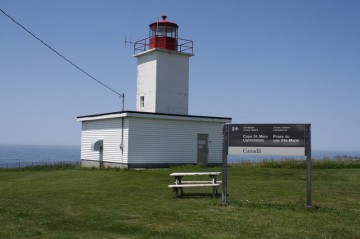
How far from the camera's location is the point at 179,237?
23.6 feet

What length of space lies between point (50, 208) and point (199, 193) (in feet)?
14.5

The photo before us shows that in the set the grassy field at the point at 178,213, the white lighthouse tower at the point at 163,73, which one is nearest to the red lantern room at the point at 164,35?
the white lighthouse tower at the point at 163,73

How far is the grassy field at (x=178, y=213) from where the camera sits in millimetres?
7578

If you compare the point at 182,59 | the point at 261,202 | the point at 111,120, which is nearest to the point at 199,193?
the point at 261,202

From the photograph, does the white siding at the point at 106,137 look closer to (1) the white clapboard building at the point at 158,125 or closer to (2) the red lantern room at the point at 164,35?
(1) the white clapboard building at the point at 158,125

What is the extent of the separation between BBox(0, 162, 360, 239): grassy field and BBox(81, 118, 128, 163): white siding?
386 inches

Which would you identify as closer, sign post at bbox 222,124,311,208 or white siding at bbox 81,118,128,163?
sign post at bbox 222,124,311,208

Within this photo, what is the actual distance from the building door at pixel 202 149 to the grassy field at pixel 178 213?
11.4 meters

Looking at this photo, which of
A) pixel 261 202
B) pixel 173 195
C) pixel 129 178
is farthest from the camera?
pixel 129 178

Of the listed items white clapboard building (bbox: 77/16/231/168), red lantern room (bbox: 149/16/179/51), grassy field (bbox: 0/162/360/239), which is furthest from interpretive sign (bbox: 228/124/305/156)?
red lantern room (bbox: 149/16/179/51)

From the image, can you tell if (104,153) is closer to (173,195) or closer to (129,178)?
(129,178)

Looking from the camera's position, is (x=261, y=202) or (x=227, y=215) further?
(x=261, y=202)

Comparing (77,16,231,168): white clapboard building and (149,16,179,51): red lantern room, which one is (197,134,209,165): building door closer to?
(77,16,231,168): white clapboard building

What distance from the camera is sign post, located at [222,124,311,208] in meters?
10.6
